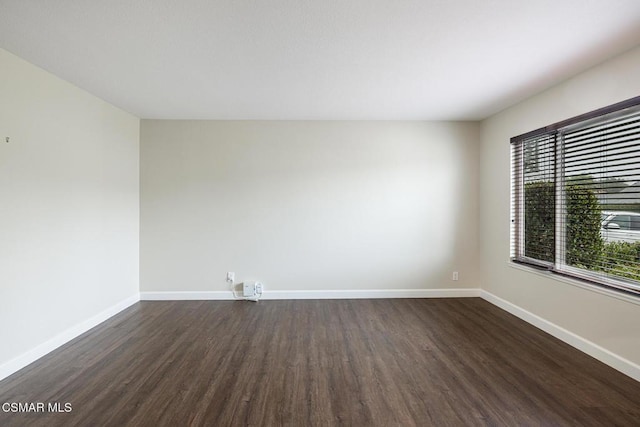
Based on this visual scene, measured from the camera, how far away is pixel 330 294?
14.4ft

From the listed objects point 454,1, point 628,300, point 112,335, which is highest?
point 454,1

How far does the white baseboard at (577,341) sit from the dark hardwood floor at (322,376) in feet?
0.26

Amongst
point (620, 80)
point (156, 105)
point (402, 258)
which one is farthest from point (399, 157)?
point (156, 105)

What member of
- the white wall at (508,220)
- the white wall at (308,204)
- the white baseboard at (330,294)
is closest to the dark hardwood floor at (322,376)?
the white wall at (508,220)

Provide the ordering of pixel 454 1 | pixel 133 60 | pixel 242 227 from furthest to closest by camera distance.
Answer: pixel 242 227
pixel 133 60
pixel 454 1

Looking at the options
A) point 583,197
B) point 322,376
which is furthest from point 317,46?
point 583,197

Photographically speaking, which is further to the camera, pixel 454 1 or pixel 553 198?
pixel 553 198

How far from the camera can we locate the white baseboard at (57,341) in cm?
244

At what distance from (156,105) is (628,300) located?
4.94 m

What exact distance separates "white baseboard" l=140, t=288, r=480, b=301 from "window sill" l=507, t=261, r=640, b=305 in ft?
3.27

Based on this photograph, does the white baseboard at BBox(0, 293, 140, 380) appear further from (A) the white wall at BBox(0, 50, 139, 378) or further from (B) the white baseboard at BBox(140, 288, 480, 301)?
(B) the white baseboard at BBox(140, 288, 480, 301)

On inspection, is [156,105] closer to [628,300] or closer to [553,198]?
[553,198]

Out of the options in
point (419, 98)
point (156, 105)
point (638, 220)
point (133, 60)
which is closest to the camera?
point (638, 220)

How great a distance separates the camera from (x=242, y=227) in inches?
172
